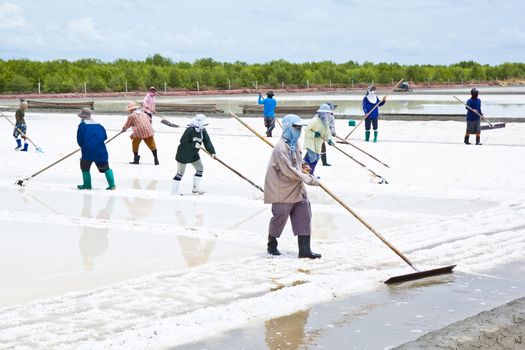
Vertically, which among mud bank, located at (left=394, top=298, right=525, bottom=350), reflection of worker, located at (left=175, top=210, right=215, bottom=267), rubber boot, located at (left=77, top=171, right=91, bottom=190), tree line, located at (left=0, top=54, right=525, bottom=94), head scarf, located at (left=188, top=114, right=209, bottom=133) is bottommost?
reflection of worker, located at (left=175, top=210, right=215, bottom=267)

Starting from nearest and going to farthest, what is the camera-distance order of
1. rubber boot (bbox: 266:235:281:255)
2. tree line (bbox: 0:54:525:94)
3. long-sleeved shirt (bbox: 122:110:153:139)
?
1. rubber boot (bbox: 266:235:281:255)
2. long-sleeved shirt (bbox: 122:110:153:139)
3. tree line (bbox: 0:54:525:94)

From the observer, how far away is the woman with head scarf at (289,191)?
26.6ft

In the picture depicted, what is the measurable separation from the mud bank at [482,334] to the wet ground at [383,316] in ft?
0.89

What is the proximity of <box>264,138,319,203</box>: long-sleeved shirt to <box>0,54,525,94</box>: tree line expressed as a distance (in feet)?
169

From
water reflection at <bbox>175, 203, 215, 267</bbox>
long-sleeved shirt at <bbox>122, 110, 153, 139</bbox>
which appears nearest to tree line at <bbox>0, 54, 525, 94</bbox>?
long-sleeved shirt at <bbox>122, 110, 153, 139</bbox>

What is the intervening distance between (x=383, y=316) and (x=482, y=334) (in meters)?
0.93

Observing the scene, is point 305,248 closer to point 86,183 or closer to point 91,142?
point 91,142

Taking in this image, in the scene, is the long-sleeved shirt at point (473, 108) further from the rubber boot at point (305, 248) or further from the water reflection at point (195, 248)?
the rubber boot at point (305, 248)

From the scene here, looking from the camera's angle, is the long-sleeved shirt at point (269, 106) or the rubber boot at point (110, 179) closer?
the rubber boot at point (110, 179)

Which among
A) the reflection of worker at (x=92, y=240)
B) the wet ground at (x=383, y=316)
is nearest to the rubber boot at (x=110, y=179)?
the reflection of worker at (x=92, y=240)

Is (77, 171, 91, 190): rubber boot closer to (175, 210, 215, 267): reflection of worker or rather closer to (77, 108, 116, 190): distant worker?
(77, 108, 116, 190): distant worker

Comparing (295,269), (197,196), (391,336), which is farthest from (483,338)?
(197,196)

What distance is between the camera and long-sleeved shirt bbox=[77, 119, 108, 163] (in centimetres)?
1241

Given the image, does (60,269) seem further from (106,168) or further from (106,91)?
(106,91)
